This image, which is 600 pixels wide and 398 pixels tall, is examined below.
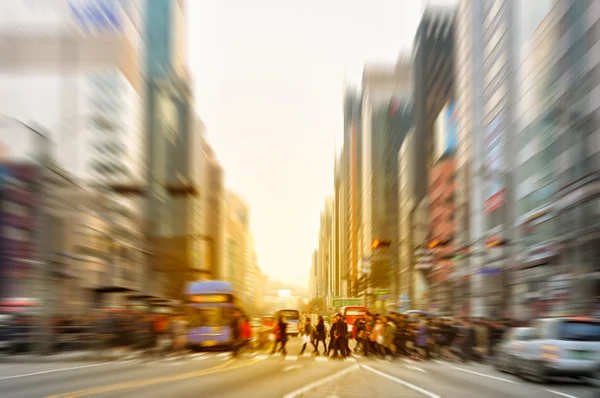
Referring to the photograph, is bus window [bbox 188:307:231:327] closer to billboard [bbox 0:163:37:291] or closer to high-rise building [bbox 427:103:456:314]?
billboard [bbox 0:163:37:291]

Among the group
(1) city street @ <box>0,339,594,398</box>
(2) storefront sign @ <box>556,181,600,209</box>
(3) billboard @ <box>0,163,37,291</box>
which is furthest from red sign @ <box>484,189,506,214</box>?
(1) city street @ <box>0,339,594,398</box>

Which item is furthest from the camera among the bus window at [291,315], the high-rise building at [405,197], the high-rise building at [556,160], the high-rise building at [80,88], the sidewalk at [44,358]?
the high-rise building at [405,197]

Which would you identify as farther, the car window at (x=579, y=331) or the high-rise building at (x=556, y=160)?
the high-rise building at (x=556, y=160)

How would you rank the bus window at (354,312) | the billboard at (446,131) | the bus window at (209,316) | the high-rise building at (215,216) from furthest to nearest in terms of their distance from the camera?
the high-rise building at (215,216) → the billboard at (446,131) → the bus window at (354,312) → the bus window at (209,316)

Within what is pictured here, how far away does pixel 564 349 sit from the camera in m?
16.9

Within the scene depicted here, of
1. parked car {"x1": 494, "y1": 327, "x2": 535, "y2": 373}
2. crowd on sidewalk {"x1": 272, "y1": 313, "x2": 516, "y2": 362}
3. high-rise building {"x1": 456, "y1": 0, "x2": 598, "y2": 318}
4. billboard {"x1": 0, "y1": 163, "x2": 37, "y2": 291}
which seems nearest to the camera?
parked car {"x1": 494, "y1": 327, "x2": 535, "y2": 373}

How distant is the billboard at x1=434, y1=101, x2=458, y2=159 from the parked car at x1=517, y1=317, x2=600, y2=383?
58.3 m

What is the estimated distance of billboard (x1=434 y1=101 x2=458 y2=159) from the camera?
3013 inches

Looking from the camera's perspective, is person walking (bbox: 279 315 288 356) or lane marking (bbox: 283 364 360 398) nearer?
lane marking (bbox: 283 364 360 398)

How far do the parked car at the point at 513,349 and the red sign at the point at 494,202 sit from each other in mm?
34113

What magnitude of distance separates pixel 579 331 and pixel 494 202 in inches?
1624

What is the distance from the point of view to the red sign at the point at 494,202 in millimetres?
55156

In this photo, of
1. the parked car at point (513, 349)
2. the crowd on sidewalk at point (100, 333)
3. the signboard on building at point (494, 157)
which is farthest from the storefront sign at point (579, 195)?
the crowd on sidewalk at point (100, 333)

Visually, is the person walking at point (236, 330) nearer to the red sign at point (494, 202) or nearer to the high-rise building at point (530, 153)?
the high-rise building at point (530, 153)
